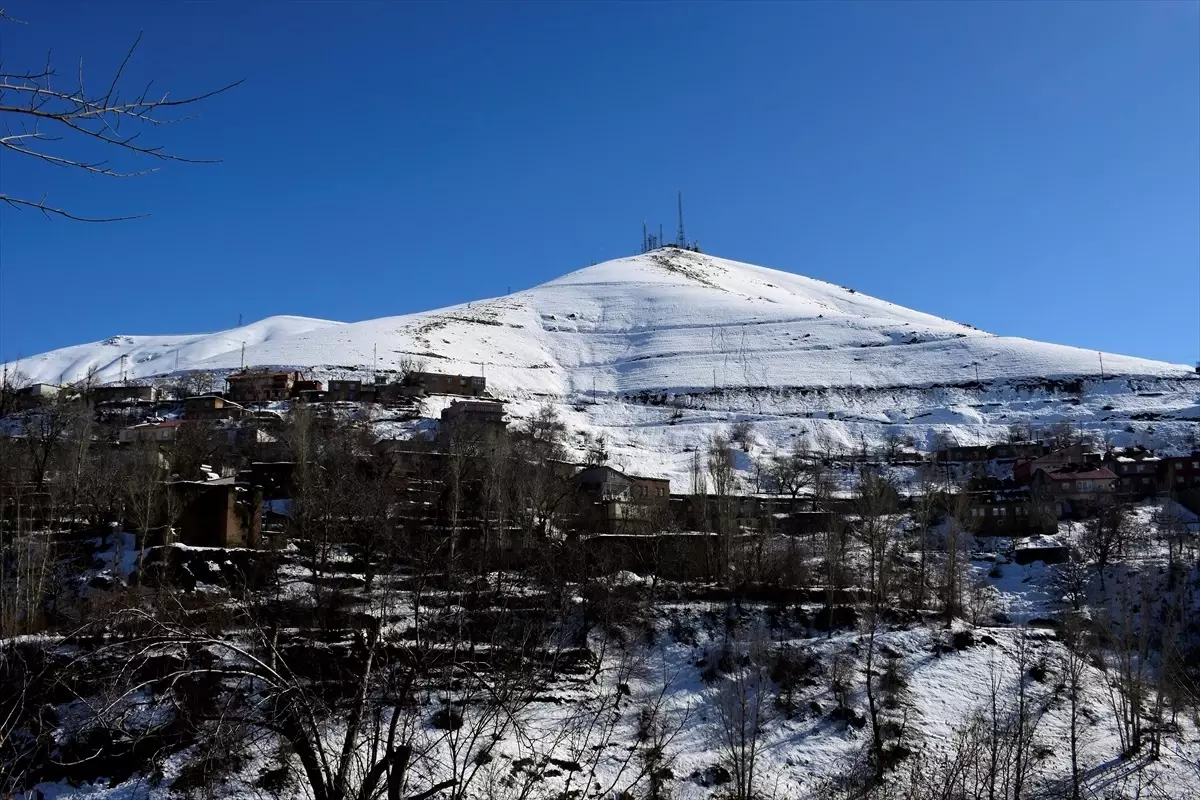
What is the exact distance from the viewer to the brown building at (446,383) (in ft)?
304

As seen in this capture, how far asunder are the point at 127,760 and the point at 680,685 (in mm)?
17155

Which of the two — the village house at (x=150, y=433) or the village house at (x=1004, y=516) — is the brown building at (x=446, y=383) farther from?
the village house at (x=1004, y=516)

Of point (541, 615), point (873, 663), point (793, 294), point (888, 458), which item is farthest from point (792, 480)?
point (793, 294)

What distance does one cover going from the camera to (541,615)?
34.1m

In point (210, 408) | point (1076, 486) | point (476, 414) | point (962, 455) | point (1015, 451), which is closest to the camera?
point (1076, 486)

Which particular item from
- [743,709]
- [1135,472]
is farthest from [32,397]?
[1135,472]

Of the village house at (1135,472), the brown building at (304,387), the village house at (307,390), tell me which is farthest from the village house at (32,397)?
the village house at (1135,472)

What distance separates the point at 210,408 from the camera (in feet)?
261

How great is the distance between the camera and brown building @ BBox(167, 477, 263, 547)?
38.7 metres

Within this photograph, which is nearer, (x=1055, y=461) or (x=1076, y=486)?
(x=1076, y=486)

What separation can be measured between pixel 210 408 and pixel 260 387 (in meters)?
12.3

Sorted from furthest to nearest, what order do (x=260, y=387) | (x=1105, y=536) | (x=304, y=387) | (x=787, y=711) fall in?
(x=260, y=387)
(x=304, y=387)
(x=1105, y=536)
(x=787, y=711)

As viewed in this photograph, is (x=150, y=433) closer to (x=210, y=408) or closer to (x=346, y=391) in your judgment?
(x=210, y=408)

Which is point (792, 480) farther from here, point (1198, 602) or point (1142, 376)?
point (1142, 376)
